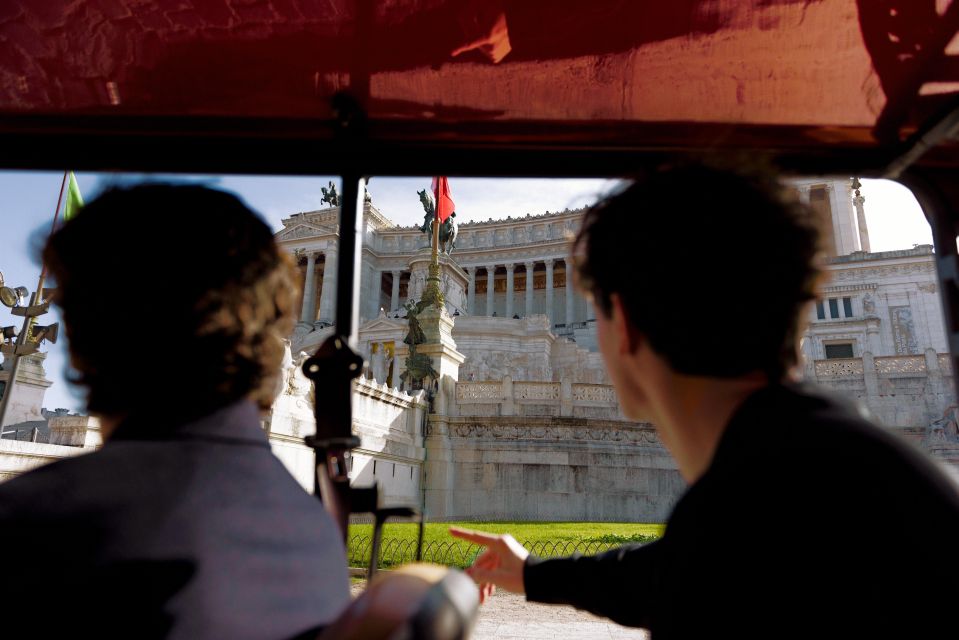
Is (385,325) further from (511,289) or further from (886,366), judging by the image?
(511,289)

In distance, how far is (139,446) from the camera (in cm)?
129

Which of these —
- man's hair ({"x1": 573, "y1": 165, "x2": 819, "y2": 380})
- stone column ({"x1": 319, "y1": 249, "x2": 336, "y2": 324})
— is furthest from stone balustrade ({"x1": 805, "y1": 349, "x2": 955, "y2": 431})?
stone column ({"x1": 319, "y1": 249, "x2": 336, "y2": 324})

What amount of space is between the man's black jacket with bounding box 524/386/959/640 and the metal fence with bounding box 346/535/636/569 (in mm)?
7668

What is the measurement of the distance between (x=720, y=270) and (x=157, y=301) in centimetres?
125

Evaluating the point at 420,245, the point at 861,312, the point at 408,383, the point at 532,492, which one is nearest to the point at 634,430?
the point at 532,492

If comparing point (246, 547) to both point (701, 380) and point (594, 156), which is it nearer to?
point (701, 380)

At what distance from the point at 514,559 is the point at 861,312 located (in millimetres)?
54236

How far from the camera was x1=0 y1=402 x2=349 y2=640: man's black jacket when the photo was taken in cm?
109

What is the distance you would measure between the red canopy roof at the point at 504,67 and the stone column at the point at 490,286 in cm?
6693

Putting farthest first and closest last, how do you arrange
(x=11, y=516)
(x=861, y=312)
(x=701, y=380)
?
(x=861, y=312), (x=701, y=380), (x=11, y=516)

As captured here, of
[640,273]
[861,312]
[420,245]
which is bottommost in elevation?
[640,273]

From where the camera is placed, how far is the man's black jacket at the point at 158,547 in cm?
109

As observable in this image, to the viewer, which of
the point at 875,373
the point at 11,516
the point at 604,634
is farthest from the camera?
the point at 875,373

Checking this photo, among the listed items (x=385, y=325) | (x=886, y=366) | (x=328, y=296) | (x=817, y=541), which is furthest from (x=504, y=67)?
(x=328, y=296)
